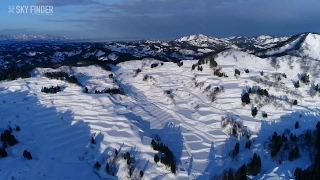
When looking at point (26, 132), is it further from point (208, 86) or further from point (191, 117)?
point (208, 86)

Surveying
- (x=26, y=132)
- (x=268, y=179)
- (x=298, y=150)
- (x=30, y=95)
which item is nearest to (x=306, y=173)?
(x=268, y=179)

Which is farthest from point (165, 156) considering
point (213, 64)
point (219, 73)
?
point (213, 64)

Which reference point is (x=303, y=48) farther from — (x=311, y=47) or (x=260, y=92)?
(x=260, y=92)

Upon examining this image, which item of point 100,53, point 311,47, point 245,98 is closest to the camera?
point 245,98

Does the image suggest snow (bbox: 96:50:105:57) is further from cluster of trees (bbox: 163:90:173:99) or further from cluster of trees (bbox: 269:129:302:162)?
cluster of trees (bbox: 269:129:302:162)

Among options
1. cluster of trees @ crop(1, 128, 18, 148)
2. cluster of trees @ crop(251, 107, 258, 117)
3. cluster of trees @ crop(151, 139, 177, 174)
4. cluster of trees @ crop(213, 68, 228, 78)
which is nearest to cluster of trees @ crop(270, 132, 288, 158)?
cluster of trees @ crop(251, 107, 258, 117)

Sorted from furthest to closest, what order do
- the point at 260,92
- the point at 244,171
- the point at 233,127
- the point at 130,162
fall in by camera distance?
the point at 260,92
the point at 233,127
the point at 130,162
the point at 244,171

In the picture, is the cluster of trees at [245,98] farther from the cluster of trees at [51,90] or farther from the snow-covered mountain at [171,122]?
the cluster of trees at [51,90]
